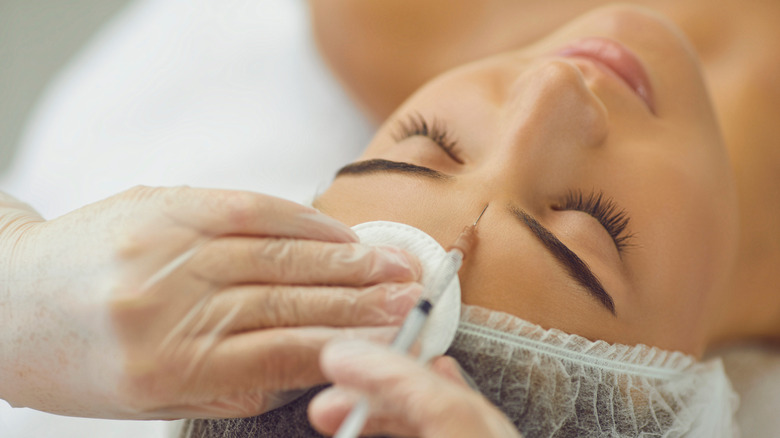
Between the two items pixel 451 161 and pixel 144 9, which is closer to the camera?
pixel 451 161

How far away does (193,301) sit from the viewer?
29.5 inches

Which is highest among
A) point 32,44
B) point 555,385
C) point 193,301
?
point 32,44

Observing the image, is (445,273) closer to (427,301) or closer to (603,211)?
(427,301)

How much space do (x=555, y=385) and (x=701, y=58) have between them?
47.5 inches

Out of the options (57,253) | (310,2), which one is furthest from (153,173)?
(57,253)

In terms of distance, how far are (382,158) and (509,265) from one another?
0.30 m

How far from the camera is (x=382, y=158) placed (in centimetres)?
104

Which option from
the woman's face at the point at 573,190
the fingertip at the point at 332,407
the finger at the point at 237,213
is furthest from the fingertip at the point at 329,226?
the fingertip at the point at 332,407

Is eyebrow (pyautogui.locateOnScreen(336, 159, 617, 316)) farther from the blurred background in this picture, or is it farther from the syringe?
the blurred background

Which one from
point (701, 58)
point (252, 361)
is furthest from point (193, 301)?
point (701, 58)

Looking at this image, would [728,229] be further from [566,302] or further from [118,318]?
[118,318]

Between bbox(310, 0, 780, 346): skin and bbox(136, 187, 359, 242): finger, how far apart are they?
0.91 meters

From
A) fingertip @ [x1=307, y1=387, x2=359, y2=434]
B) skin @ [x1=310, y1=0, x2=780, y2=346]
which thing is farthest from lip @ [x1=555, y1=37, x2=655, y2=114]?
fingertip @ [x1=307, y1=387, x2=359, y2=434]

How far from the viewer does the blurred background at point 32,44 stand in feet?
7.05
